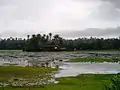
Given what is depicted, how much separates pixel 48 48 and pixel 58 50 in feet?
22.8

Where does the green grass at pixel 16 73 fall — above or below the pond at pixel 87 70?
above

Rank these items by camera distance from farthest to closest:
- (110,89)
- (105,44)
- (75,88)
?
(105,44) → (75,88) → (110,89)

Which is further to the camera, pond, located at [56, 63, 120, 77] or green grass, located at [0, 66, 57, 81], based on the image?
pond, located at [56, 63, 120, 77]

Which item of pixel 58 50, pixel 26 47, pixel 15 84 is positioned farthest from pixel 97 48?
pixel 15 84

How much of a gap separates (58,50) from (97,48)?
26796mm

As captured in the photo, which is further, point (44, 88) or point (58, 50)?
point (58, 50)

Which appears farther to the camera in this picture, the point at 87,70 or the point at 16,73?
the point at 87,70

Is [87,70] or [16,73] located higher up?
[16,73]

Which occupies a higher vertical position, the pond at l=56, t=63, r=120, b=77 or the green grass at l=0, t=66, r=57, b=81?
the green grass at l=0, t=66, r=57, b=81

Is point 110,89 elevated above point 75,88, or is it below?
above

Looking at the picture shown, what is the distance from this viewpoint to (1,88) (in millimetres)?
31375

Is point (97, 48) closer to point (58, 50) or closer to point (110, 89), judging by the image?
point (58, 50)

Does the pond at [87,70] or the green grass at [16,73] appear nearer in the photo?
the green grass at [16,73]

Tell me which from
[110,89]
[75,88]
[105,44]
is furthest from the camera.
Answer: [105,44]
